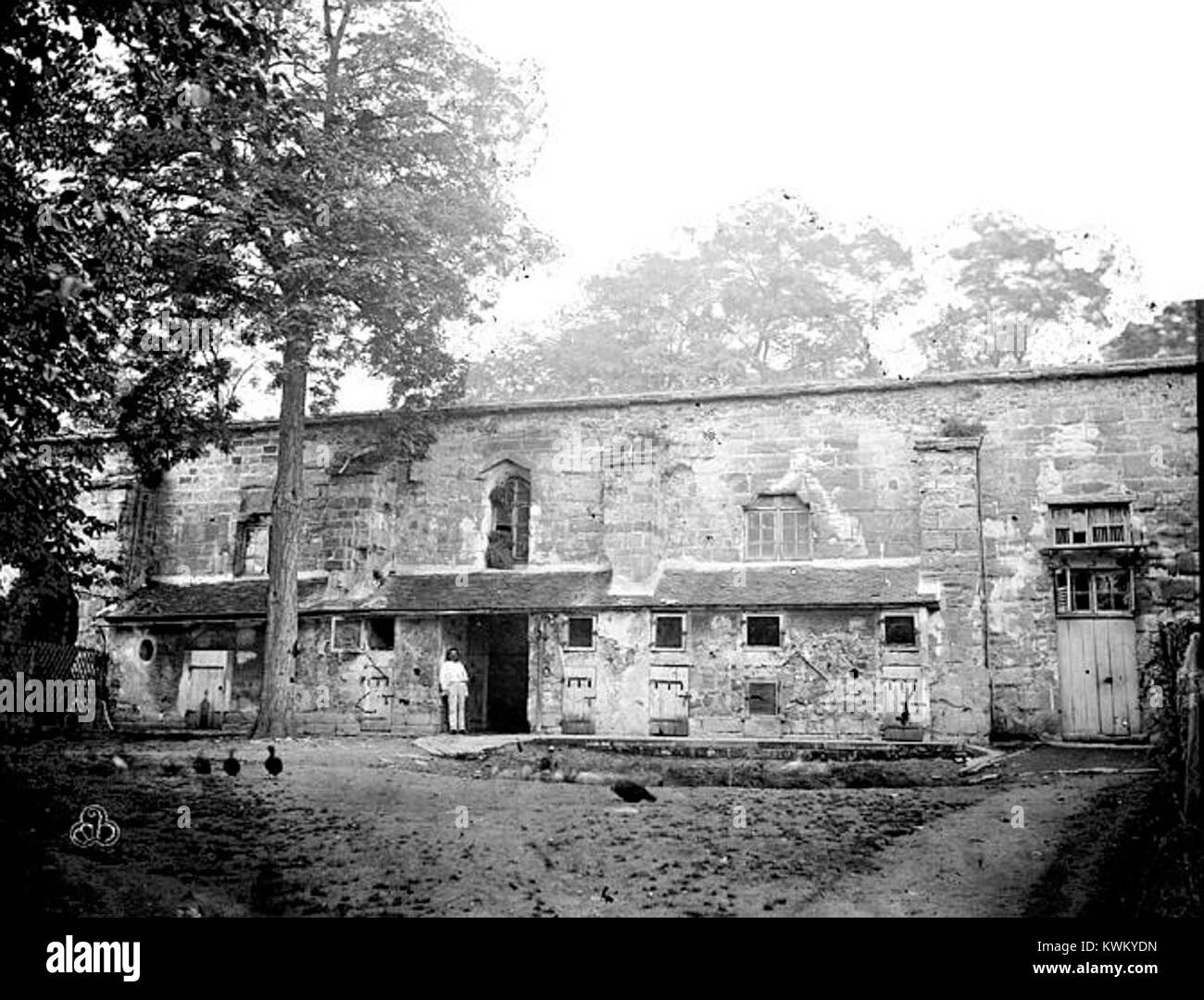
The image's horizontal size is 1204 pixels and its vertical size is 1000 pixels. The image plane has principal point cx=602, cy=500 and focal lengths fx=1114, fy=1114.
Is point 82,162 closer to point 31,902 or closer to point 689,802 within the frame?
point 31,902

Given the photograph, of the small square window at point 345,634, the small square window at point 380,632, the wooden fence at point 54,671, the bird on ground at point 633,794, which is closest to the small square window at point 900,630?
the bird on ground at point 633,794

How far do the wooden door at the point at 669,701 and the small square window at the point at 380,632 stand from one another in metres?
5.07

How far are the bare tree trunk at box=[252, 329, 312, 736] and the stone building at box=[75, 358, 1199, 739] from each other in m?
2.06

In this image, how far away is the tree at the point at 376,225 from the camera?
662 inches

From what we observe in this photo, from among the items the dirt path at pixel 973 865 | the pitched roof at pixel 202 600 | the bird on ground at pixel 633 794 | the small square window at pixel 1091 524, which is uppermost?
the small square window at pixel 1091 524

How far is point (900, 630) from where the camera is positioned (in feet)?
58.9

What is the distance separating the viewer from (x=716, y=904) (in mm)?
6539

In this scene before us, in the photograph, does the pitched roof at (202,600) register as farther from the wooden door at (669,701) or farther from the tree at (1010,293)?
the tree at (1010,293)

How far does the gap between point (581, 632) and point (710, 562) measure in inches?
103

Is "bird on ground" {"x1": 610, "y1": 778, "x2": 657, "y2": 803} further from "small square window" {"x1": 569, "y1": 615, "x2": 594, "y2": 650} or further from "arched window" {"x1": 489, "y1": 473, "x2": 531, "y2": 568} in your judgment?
"arched window" {"x1": 489, "y1": 473, "x2": 531, "y2": 568}

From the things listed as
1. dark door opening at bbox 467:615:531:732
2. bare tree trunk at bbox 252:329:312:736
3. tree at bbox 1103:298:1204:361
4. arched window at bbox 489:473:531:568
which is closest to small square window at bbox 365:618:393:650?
dark door opening at bbox 467:615:531:732

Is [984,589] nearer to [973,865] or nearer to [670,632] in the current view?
[670,632]
